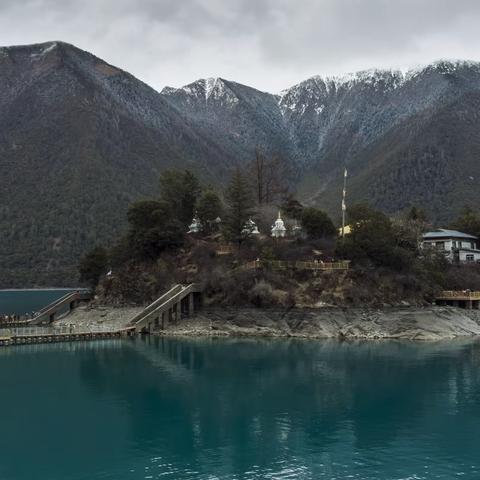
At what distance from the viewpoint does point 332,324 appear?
81.0 m

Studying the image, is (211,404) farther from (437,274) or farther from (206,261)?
(437,274)

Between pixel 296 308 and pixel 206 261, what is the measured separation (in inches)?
616

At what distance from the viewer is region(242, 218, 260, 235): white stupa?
314 feet

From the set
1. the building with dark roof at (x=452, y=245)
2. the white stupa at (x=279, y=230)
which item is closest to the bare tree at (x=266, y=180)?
the white stupa at (x=279, y=230)

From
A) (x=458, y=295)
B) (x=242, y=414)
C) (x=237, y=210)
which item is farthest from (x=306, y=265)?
(x=242, y=414)

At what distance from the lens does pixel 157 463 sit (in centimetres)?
3294

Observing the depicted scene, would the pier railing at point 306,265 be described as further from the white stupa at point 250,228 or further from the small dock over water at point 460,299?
the small dock over water at point 460,299

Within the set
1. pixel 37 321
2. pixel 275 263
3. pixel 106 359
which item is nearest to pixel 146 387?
pixel 106 359

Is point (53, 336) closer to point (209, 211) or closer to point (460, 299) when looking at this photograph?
point (209, 211)

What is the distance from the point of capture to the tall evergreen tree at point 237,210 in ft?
309

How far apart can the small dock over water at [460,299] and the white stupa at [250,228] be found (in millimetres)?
27644

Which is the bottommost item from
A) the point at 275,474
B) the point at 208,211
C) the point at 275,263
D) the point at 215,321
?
the point at 275,474

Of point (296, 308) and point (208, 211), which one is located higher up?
point (208, 211)

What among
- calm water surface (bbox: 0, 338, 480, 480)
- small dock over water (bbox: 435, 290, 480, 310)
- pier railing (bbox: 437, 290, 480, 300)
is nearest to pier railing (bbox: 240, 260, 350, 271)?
small dock over water (bbox: 435, 290, 480, 310)
